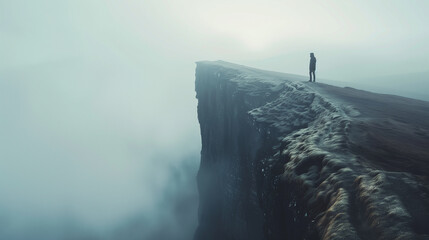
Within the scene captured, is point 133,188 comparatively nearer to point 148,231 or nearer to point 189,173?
point 189,173

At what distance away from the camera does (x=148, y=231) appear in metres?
84.6

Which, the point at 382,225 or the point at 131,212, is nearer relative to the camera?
the point at 382,225

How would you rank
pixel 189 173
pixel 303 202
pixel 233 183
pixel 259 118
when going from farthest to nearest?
pixel 189 173, pixel 233 183, pixel 259 118, pixel 303 202

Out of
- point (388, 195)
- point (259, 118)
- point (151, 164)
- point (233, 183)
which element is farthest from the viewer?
point (151, 164)

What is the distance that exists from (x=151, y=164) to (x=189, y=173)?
1555 inches

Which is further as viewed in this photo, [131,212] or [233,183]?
[131,212]

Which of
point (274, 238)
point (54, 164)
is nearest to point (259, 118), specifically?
point (274, 238)

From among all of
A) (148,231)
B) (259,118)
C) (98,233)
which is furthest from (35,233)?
(259,118)

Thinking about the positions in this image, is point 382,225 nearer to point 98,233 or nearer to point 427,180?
point 427,180

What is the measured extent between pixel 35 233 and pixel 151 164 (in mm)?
57151

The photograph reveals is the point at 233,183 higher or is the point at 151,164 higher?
the point at 233,183

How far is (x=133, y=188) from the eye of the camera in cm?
13000

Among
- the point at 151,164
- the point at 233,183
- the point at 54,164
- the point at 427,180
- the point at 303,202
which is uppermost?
the point at 427,180

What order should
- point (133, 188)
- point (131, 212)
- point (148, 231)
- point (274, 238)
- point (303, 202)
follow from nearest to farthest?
1. point (303, 202)
2. point (274, 238)
3. point (148, 231)
4. point (131, 212)
5. point (133, 188)
